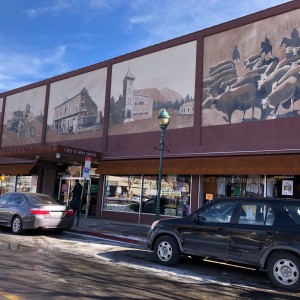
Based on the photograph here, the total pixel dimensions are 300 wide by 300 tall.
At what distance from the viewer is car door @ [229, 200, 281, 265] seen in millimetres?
7410

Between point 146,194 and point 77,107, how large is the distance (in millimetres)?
7345

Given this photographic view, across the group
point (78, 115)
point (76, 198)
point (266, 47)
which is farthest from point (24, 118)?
point (266, 47)

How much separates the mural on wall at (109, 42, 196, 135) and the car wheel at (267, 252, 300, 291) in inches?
403

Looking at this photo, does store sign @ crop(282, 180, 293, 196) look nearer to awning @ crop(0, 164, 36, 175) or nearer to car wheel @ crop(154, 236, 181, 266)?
car wheel @ crop(154, 236, 181, 266)

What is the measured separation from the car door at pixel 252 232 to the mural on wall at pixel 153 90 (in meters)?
9.38

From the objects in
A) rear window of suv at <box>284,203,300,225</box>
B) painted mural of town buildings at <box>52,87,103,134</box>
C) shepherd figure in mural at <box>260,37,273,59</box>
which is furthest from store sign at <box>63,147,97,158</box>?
rear window of suv at <box>284,203,300,225</box>

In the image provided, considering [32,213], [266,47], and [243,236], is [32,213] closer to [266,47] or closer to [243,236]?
[243,236]

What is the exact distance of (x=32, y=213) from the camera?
1286 centimetres

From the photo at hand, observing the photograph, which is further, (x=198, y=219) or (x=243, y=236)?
(x=198, y=219)

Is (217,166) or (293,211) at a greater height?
(217,166)

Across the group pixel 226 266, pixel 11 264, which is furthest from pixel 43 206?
pixel 226 266

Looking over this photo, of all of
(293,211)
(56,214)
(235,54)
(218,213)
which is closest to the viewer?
(293,211)

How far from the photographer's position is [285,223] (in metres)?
7.33

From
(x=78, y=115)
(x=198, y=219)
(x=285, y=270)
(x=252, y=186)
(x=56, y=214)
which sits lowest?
(x=285, y=270)
